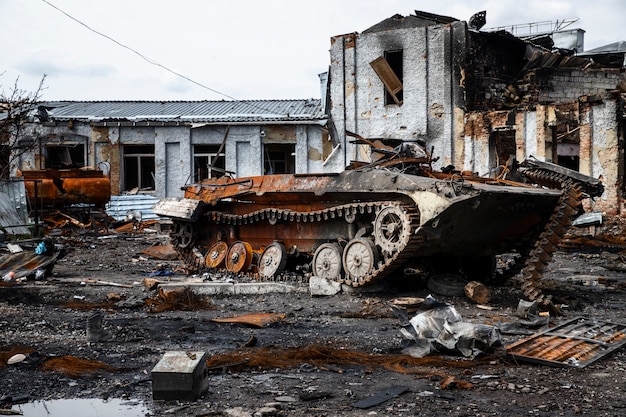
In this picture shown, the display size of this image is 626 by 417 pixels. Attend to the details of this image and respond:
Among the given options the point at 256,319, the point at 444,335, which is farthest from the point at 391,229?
the point at 444,335

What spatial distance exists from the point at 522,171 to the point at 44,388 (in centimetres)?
731

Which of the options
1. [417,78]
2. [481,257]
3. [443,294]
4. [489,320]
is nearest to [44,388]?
[489,320]

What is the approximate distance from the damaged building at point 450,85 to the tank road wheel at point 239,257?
34.1 ft

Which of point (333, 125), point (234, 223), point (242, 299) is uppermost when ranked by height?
point (333, 125)

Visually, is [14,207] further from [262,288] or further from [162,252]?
[262,288]

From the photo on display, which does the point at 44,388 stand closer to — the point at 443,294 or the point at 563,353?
the point at 563,353

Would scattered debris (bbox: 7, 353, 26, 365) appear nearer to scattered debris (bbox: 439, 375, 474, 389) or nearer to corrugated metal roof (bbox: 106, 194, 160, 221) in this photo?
scattered debris (bbox: 439, 375, 474, 389)

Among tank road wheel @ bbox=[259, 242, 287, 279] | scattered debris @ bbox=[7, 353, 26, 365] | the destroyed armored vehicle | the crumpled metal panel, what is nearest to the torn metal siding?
the destroyed armored vehicle

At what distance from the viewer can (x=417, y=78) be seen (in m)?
22.3

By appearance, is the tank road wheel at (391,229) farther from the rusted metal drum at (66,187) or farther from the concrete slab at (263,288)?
the rusted metal drum at (66,187)

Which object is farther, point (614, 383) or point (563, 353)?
point (563, 353)

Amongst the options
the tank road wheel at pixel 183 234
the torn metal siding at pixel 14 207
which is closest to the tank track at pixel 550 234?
the tank road wheel at pixel 183 234

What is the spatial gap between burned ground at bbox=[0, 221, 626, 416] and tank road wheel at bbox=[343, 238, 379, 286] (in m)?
0.28

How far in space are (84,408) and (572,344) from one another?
4.13 meters
